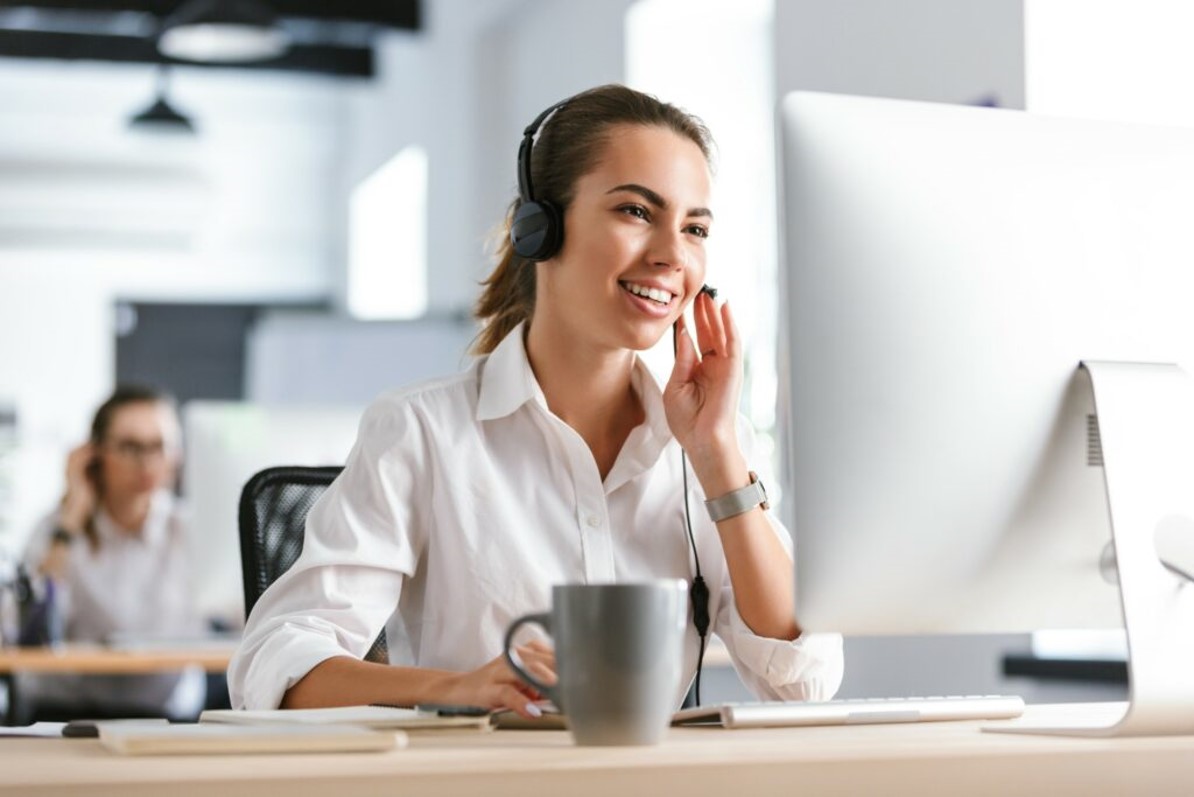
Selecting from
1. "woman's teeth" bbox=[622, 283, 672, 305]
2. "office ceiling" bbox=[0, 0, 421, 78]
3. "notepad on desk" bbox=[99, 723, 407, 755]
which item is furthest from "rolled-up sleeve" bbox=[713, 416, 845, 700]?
"office ceiling" bbox=[0, 0, 421, 78]

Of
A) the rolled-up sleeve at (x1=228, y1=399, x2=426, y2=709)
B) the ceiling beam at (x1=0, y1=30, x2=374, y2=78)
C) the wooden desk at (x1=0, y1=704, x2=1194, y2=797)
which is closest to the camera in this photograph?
the wooden desk at (x1=0, y1=704, x2=1194, y2=797)

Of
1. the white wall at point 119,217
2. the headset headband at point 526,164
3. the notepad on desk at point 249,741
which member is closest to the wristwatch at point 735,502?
the headset headband at point 526,164

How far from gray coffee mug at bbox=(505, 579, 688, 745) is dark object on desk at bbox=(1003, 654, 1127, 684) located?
6.86ft

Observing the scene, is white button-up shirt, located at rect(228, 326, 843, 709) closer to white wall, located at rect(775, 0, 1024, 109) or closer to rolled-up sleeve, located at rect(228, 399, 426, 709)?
rolled-up sleeve, located at rect(228, 399, 426, 709)

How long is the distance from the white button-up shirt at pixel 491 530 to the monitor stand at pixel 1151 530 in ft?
1.75

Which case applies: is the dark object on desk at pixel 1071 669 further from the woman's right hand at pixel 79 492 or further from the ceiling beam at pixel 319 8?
the ceiling beam at pixel 319 8

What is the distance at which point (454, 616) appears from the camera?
5.59 feet

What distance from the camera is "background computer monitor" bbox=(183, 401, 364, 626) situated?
3584 millimetres

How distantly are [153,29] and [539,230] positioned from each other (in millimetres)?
5583

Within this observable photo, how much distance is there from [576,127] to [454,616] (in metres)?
0.58

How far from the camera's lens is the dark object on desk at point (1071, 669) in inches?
113

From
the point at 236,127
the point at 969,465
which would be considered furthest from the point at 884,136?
the point at 236,127

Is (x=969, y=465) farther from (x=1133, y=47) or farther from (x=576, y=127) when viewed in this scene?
(x=1133, y=47)

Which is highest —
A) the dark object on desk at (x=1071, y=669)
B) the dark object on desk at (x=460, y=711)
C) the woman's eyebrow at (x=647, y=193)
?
the woman's eyebrow at (x=647, y=193)
